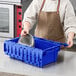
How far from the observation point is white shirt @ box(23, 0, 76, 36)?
5.57 ft

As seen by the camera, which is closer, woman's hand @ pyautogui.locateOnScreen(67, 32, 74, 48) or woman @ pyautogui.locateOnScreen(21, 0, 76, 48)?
woman's hand @ pyautogui.locateOnScreen(67, 32, 74, 48)

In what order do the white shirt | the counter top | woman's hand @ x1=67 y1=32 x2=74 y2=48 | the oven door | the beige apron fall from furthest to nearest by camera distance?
the oven door, the beige apron, the white shirt, woman's hand @ x1=67 y1=32 x2=74 y2=48, the counter top

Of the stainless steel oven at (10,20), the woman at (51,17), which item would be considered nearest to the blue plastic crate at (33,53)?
the woman at (51,17)

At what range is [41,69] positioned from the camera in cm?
121

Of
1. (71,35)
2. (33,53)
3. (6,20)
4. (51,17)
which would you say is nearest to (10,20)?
(6,20)

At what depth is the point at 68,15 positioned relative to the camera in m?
Answer: 1.73

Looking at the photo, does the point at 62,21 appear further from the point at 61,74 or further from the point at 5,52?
the point at 61,74

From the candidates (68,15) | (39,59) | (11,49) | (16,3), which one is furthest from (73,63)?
(16,3)

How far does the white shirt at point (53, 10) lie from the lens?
5.57 feet

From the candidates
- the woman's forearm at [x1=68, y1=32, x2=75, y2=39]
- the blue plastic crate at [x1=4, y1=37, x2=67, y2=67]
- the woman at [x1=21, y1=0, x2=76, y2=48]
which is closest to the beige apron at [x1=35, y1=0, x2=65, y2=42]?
the woman at [x1=21, y1=0, x2=76, y2=48]

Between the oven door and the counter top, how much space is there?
1.71 metres

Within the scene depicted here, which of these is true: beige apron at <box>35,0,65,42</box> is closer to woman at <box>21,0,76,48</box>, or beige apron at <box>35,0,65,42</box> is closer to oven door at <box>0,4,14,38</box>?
woman at <box>21,0,76,48</box>

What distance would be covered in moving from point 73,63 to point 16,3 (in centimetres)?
180

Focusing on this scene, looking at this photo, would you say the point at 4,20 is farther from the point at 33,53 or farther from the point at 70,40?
the point at 33,53
